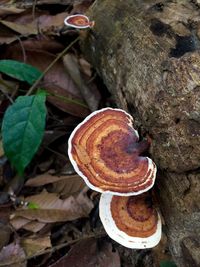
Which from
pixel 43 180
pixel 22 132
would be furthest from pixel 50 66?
pixel 43 180

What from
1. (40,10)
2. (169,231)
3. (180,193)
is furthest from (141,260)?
(40,10)

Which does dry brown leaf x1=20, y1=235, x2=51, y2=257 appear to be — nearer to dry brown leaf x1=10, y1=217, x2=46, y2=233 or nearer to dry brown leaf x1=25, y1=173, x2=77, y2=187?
dry brown leaf x1=10, y1=217, x2=46, y2=233

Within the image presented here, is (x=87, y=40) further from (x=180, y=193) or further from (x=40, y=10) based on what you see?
(x=180, y=193)

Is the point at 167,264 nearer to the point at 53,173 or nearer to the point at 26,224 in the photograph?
the point at 26,224

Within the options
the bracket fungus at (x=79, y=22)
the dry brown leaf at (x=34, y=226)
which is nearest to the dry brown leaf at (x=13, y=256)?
the dry brown leaf at (x=34, y=226)

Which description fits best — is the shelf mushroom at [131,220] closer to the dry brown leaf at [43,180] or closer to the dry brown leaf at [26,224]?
the dry brown leaf at [26,224]

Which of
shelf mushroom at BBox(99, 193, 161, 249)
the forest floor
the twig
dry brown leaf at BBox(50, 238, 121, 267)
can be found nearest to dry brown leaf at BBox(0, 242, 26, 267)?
the forest floor
